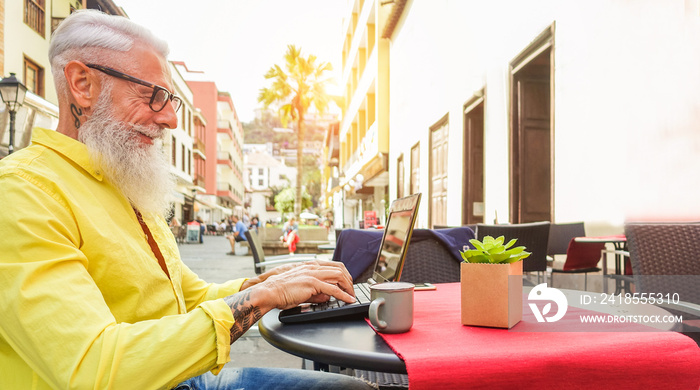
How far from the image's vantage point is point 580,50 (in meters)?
4.99

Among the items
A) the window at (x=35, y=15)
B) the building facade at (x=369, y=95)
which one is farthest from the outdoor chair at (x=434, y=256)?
the window at (x=35, y=15)

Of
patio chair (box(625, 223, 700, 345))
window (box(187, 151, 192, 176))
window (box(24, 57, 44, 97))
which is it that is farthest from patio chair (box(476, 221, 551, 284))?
window (box(187, 151, 192, 176))

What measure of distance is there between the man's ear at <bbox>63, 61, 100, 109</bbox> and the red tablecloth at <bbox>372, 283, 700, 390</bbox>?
112 centimetres

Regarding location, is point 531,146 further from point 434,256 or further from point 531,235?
point 434,256

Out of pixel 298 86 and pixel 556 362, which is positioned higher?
pixel 298 86

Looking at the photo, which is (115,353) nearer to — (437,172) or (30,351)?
(30,351)

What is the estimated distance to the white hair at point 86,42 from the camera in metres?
1.36

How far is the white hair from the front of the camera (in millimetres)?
1360

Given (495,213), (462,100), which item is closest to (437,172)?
(462,100)

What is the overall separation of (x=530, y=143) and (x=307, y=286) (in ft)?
20.7

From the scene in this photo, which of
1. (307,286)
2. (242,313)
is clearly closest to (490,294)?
(307,286)

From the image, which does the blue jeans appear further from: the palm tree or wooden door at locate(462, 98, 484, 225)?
the palm tree

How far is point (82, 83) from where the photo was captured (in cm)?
137

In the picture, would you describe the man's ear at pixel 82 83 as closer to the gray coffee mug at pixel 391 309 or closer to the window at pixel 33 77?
the gray coffee mug at pixel 391 309
